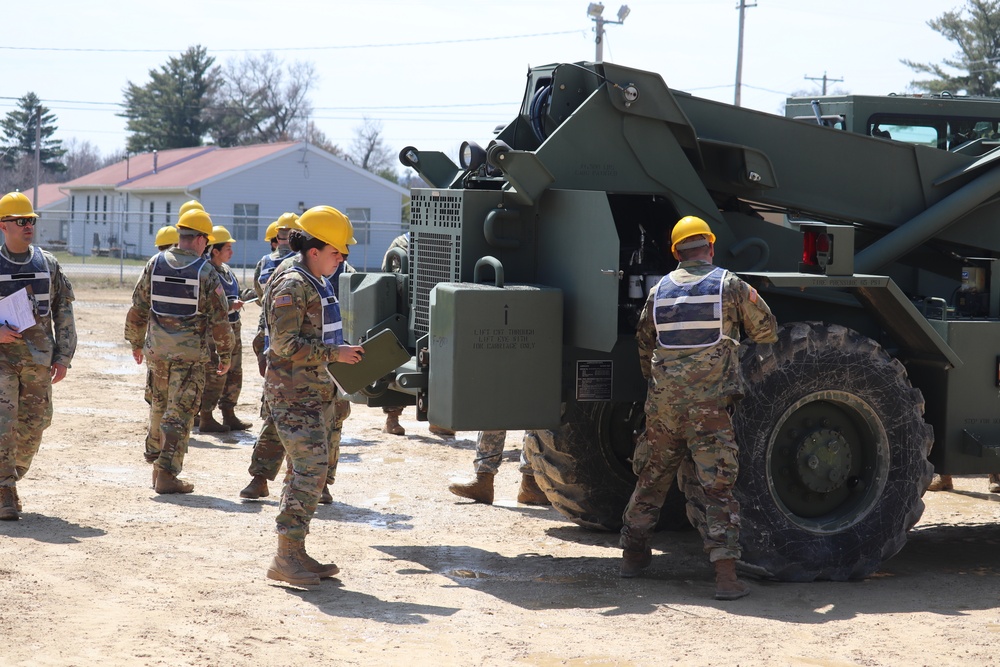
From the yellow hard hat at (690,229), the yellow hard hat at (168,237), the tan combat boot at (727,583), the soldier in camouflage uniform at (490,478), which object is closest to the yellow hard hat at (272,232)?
the yellow hard hat at (168,237)

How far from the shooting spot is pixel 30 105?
74.7 m

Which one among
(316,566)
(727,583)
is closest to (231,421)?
(316,566)

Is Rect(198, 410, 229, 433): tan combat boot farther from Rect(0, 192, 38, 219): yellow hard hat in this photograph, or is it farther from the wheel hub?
the wheel hub

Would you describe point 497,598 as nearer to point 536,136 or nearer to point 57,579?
point 57,579

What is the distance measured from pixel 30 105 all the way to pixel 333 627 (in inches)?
2985

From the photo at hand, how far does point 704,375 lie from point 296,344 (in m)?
2.13

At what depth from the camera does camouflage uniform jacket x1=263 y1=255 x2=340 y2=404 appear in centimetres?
638

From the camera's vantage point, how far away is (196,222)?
29.7 feet

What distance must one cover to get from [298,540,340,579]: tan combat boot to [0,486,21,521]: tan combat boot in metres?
2.34

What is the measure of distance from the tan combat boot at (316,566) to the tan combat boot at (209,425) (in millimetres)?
5455

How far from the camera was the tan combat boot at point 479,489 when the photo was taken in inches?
353

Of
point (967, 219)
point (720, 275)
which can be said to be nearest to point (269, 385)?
point (720, 275)

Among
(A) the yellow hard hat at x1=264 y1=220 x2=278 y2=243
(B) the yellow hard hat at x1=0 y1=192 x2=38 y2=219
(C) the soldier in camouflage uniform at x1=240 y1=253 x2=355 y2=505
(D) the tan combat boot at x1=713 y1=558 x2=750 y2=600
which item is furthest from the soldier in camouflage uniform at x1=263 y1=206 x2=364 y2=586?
(A) the yellow hard hat at x1=264 y1=220 x2=278 y2=243

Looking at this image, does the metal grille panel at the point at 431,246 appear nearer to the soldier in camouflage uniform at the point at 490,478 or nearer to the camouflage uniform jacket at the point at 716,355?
the camouflage uniform jacket at the point at 716,355
